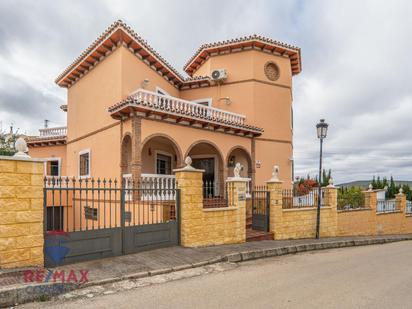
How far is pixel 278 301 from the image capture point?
4.95 meters

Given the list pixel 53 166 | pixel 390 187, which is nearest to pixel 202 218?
pixel 53 166

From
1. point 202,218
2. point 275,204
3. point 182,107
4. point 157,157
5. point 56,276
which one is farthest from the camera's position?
point 157,157

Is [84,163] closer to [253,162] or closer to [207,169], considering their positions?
[207,169]

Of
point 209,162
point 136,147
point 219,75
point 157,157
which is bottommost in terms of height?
point 209,162

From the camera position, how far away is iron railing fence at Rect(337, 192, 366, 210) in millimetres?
14625

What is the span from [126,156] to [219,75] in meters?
6.98

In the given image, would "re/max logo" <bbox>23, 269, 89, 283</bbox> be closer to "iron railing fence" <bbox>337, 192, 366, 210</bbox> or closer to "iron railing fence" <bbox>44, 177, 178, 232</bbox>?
"iron railing fence" <bbox>44, 177, 178, 232</bbox>

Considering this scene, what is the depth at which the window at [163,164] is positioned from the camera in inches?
593

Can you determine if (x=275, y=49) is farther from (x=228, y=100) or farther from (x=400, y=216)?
(x=400, y=216)

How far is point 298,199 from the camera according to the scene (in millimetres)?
12555

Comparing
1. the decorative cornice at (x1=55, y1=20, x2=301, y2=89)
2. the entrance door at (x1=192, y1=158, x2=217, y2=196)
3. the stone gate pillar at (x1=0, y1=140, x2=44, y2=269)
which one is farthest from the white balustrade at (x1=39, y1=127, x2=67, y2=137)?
the stone gate pillar at (x1=0, y1=140, x2=44, y2=269)

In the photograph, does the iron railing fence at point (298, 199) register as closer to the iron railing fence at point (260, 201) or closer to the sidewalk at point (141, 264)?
the iron railing fence at point (260, 201)

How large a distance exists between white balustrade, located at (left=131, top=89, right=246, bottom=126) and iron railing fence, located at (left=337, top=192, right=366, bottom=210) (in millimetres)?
6200

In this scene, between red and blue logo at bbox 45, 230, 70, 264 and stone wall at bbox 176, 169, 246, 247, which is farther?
stone wall at bbox 176, 169, 246, 247
